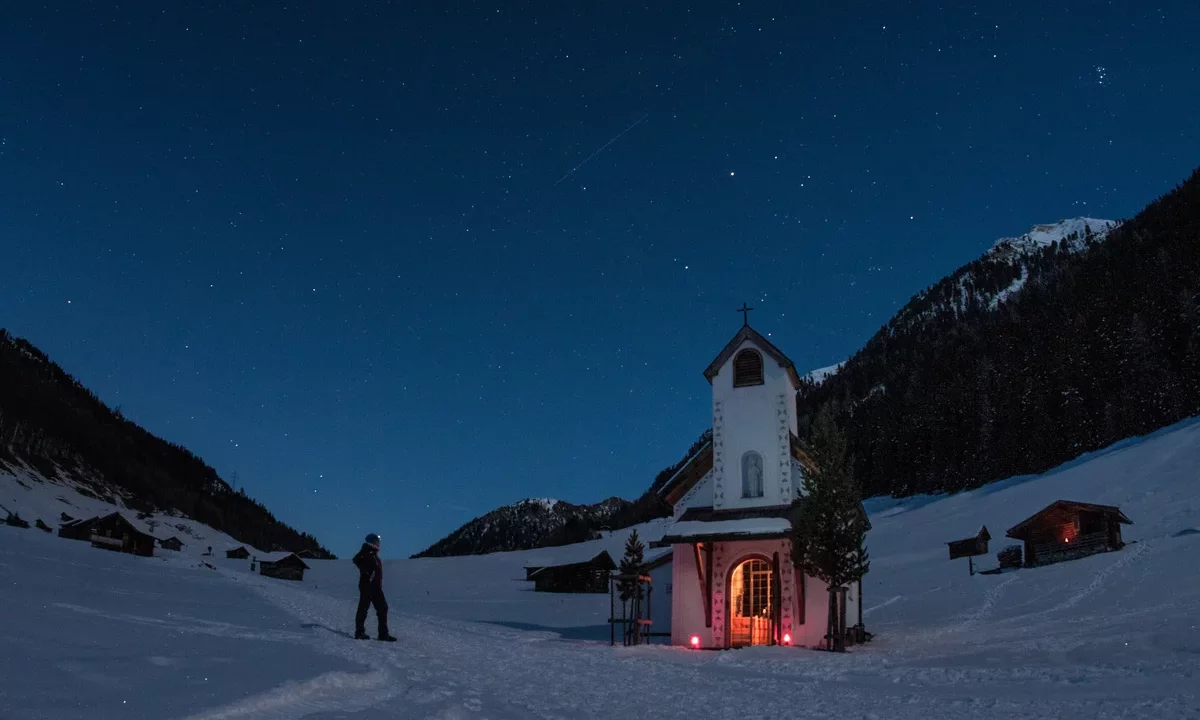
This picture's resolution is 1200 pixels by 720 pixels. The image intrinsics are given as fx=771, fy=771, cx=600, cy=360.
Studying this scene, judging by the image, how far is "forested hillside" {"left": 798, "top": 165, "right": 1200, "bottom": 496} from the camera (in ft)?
279

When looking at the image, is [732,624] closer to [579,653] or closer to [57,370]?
[579,653]

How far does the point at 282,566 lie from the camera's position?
A: 77375 mm

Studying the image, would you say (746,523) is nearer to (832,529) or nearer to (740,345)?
(832,529)

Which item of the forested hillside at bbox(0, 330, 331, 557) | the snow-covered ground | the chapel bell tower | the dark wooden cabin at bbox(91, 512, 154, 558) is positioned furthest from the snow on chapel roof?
the forested hillside at bbox(0, 330, 331, 557)

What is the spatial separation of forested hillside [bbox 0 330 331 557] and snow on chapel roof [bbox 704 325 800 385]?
109 meters

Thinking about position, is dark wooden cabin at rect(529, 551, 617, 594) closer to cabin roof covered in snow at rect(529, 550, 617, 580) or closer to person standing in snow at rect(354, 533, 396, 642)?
cabin roof covered in snow at rect(529, 550, 617, 580)

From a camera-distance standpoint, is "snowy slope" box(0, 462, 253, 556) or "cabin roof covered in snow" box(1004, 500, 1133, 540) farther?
"snowy slope" box(0, 462, 253, 556)

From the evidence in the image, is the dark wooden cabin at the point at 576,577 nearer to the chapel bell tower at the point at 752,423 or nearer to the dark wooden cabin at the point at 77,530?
the dark wooden cabin at the point at 77,530

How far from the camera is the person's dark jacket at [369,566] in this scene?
49.4ft

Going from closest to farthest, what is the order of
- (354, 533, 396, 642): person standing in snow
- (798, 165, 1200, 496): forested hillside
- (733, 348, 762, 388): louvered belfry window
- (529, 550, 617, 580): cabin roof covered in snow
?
(354, 533, 396, 642): person standing in snow < (733, 348, 762, 388): louvered belfry window < (529, 550, 617, 580): cabin roof covered in snow < (798, 165, 1200, 496): forested hillside

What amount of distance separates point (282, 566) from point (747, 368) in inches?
2549

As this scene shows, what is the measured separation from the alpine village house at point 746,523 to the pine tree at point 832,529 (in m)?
1.48

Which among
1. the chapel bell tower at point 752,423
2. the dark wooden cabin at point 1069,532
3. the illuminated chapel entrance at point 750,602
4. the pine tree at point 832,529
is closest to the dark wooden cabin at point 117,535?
the illuminated chapel entrance at point 750,602

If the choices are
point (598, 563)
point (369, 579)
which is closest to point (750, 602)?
point (369, 579)
